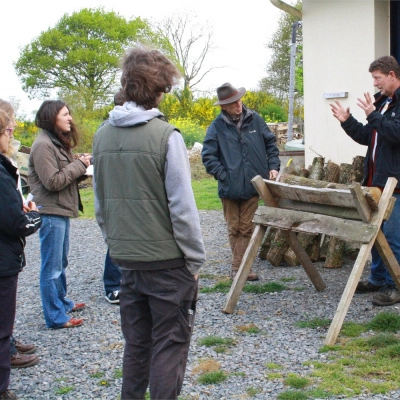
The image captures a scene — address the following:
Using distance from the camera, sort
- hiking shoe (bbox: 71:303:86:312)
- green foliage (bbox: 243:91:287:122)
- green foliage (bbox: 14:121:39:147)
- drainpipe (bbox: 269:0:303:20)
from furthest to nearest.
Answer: green foliage (bbox: 243:91:287:122)
green foliage (bbox: 14:121:39:147)
drainpipe (bbox: 269:0:303:20)
hiking shoe (bbox: 71:303:86:312)

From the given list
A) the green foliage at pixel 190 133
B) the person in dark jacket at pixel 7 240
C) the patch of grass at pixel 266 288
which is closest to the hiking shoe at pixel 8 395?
the person in dark jacket at pixel 7 240

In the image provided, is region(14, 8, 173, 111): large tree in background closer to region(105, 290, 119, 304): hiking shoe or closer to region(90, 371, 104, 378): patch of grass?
region(105, 290, 119, 304): hiking shoe

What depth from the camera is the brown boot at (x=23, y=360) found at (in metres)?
4.74

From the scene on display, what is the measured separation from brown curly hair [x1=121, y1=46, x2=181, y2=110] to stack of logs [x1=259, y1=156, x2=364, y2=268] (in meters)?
3.97

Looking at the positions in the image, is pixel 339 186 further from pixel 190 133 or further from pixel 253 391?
pixel 190 133

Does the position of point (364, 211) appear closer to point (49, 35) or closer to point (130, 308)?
point (130, 308)

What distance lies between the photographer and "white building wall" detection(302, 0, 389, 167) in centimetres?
726

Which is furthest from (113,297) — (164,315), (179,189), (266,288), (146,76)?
(146,76)

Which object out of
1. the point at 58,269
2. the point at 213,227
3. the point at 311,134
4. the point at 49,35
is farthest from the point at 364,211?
the point at 49,35

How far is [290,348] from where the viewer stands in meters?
4.83

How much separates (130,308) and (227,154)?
137 inches

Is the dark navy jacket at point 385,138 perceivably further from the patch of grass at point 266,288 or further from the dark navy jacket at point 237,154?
the patch of grass at point 266,288

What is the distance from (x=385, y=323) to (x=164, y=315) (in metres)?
2.50

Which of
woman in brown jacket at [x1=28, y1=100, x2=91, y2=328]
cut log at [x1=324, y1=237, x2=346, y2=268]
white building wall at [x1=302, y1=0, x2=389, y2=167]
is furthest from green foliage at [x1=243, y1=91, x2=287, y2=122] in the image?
woman in brown jacket at [x1=28, y1=100, x2=91, y2=328]
